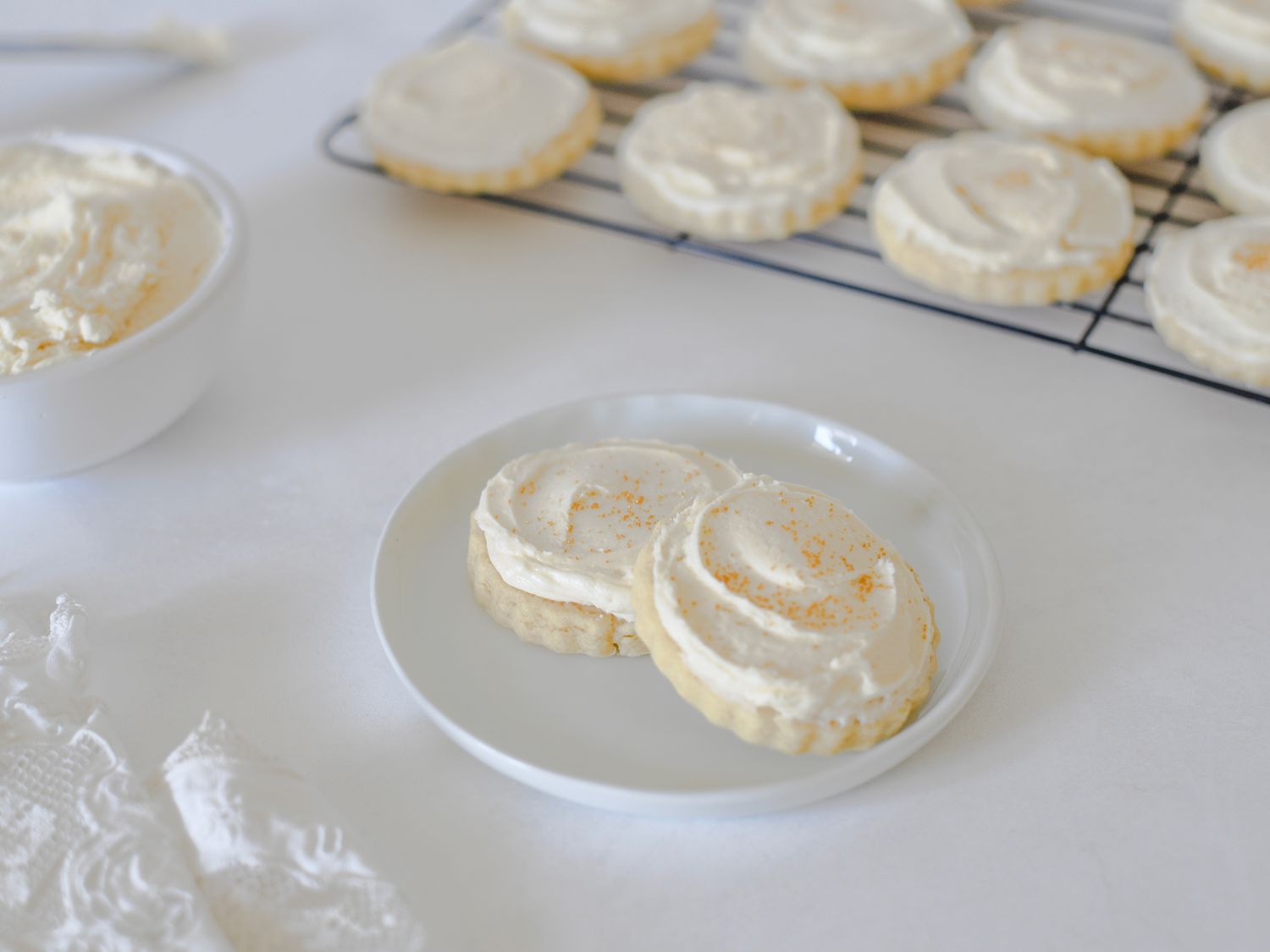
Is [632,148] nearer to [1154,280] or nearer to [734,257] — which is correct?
[734,257]

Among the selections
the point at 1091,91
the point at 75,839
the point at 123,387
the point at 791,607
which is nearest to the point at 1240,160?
the point at 1091,91

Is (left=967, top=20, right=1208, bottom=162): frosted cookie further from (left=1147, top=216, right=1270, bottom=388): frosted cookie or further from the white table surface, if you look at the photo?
the white table surface

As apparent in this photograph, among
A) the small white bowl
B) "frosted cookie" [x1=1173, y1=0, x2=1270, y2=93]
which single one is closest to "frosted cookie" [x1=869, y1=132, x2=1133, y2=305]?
"frosted cookie" [x1=1173, y1=0, x2=1270, y2=93]

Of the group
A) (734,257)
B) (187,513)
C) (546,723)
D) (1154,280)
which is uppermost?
(1154,280)

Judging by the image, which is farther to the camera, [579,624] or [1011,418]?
[1011,418]

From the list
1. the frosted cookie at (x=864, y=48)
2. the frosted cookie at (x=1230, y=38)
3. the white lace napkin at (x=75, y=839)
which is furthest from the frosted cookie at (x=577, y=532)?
the frosted cookie at (x=1230, y=38)

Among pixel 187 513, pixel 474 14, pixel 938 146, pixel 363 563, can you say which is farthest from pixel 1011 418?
pixel 474 14
